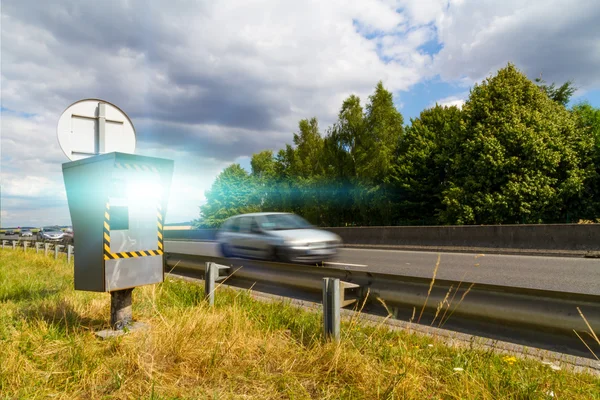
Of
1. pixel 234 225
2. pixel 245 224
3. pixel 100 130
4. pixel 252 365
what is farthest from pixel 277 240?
pixel 252 365

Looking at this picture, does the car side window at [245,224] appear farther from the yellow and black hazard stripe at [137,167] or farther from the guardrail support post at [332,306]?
the guardrail support post at [332,306]

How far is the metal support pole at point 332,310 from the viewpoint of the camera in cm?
397

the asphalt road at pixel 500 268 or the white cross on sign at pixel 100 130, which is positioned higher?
the white cross on sign at pixel 100 130

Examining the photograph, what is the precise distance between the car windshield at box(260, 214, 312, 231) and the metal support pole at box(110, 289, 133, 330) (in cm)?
654

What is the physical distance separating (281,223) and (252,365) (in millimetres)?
8062

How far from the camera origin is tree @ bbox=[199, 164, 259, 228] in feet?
242

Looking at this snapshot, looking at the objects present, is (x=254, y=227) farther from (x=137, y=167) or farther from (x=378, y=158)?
(x=378, y=158)

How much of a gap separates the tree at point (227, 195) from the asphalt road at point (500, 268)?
58.2m

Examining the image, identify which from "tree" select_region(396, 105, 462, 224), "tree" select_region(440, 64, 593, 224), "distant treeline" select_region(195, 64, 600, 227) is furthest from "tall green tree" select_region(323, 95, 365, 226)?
"tree" select_region(440, 64, 593, 224)

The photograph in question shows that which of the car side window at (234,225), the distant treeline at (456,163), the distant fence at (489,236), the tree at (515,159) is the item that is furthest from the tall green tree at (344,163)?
the car side window at (234,225)

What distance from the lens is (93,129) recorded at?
19.6ft

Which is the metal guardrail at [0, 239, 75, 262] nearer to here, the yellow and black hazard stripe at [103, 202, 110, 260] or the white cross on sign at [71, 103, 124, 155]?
the white cross on sign at [71, 103, 124, 155]

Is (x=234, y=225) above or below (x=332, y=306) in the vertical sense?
above

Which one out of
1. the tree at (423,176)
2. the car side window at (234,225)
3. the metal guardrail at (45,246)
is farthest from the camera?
the tree at (423,176)
